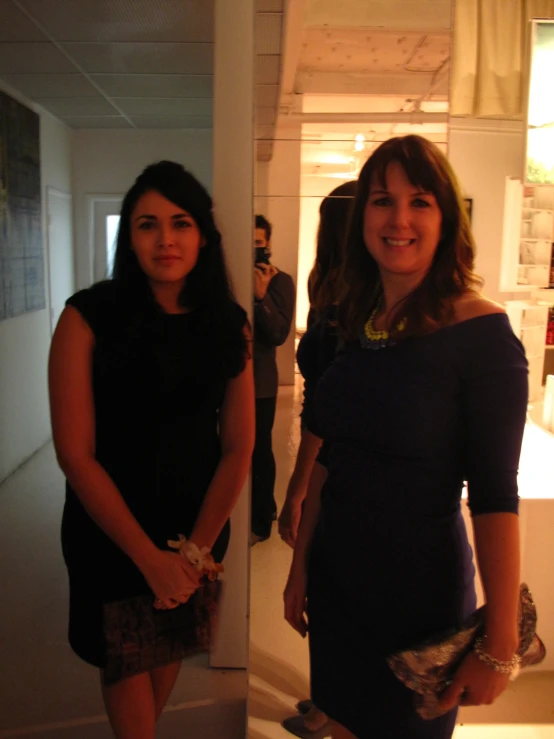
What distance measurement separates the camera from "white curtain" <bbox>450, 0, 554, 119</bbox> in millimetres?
1654

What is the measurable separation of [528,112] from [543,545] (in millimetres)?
1127

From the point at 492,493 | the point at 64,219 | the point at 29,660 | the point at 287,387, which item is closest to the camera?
the point at 492,493

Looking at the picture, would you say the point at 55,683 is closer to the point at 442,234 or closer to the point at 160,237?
the point at 160,237

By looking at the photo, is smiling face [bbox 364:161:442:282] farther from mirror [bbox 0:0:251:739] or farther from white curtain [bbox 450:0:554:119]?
mirror [bbox 0:0:251:739]

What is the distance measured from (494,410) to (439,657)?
1.16ft

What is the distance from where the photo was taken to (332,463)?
38.1 inches

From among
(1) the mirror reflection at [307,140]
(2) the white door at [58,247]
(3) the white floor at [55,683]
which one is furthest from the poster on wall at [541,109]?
(2) the white door at [58,247]

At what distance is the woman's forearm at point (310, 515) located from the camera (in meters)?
1.07

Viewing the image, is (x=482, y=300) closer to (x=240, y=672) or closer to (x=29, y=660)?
(x=240, y=672)

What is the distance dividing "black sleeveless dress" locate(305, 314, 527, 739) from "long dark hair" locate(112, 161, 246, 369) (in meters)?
0.26

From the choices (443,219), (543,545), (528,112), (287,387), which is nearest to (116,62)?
(528,112)

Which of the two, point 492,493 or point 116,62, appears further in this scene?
point 116,62

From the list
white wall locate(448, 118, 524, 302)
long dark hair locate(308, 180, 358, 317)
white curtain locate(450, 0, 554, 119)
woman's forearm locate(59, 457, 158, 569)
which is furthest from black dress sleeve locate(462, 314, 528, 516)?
white curtain locate(450, 0, 554, 119)

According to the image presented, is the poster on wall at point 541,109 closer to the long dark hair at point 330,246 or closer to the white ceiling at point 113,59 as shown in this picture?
the long dark hair at point 330,246
